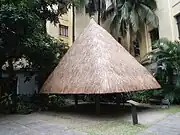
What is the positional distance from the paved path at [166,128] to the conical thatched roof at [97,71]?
2096 millimetres

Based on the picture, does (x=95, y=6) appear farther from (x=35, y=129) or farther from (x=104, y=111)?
(x=35, y=129)

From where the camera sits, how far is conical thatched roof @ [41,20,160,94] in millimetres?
10422

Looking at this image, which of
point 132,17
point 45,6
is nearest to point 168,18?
point 132,17

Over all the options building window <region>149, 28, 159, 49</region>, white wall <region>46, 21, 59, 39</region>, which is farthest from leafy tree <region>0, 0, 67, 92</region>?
white wall <region>46, 21, 59, 39</region>

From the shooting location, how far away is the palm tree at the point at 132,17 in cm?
1956

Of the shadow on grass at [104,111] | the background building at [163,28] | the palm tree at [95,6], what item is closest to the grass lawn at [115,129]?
the shadow on grass at [104,111]

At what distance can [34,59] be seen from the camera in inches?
565

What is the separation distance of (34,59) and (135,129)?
8418 millimetres

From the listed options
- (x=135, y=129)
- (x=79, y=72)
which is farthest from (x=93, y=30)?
(x=135, y=129)

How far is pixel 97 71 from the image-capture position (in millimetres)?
10820

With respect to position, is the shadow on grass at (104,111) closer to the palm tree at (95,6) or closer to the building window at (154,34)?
the building window at (154,34)

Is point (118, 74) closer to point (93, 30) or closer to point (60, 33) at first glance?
point (93, 30)

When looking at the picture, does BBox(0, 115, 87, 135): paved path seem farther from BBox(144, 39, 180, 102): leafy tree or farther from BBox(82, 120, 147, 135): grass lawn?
BBox(144, 39, 180, 102): leafy tree

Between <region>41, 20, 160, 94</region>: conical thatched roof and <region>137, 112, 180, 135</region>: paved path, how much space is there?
210 centimetres
